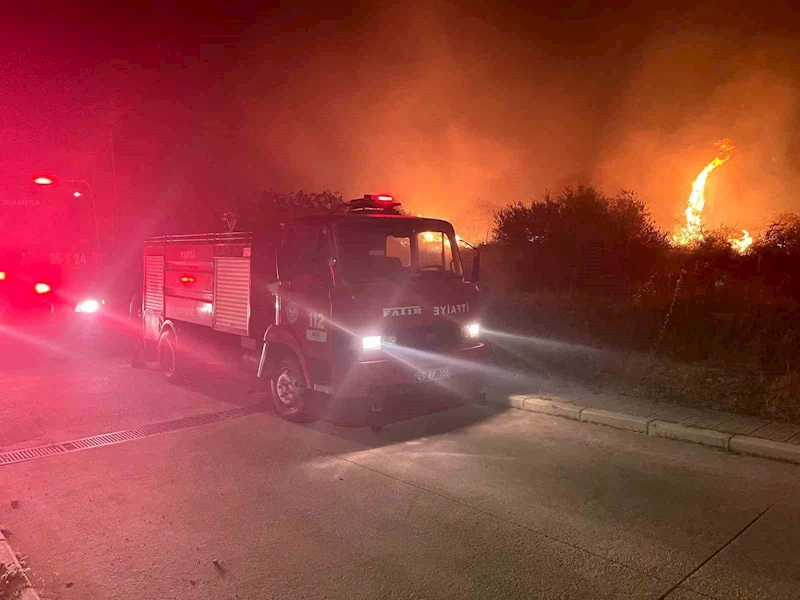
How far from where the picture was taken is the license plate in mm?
6191

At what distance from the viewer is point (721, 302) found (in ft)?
26.9

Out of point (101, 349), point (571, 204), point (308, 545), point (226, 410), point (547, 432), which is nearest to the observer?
point (308, 545)

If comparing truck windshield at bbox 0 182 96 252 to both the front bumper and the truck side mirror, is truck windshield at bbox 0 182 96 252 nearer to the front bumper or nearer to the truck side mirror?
the truck side mirror

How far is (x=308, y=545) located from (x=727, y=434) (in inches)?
168

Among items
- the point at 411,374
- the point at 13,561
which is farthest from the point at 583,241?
the point at 13,561

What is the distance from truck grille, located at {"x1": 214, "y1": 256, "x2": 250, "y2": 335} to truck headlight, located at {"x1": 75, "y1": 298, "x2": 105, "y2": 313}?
6990 millimetres

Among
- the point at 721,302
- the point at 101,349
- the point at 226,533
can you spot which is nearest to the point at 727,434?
the point at 721,302

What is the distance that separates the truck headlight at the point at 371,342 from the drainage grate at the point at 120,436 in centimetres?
230

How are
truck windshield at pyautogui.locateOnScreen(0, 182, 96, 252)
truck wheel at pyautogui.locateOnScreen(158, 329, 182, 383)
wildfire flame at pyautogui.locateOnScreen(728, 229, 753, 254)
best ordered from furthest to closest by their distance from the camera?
1. wildfire flame at pyautogui.locateOnScreen(728, 229, 753, 254)
2. truck windshield at pyautogui.locateOnScreen(0, 182, 96, 252)
3. truck wheel at pyautogui.locateOnScreen(158, 329, 182, 383)

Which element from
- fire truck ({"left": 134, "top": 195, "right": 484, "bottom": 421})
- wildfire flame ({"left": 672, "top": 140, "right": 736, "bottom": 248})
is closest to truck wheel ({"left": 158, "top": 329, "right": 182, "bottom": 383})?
fire truck ({"left": 134, "top": 195, "right": 484, "bottom": 421})

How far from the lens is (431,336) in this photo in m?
6.46

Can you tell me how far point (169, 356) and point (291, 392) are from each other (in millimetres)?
3255

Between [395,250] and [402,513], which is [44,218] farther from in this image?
[402,513]

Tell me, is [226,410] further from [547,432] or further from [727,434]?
[727,434]
